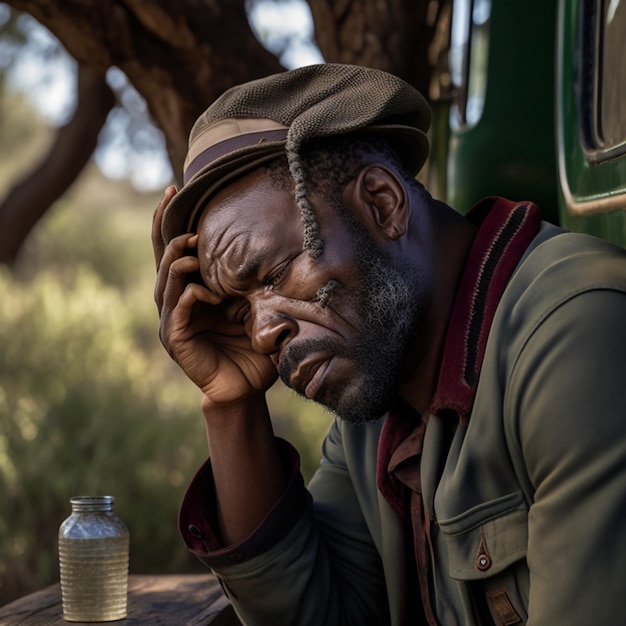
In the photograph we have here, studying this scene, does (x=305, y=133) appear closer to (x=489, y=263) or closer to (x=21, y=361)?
(x=489, y=263)

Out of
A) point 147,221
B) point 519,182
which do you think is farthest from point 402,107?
point 147,221

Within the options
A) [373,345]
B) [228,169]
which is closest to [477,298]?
[373,345]

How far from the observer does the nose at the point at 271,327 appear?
2.18 m

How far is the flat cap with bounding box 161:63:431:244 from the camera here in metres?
2.20

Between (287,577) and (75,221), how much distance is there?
1992cm

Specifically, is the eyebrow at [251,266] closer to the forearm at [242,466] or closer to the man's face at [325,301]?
the man's face at [325,301]

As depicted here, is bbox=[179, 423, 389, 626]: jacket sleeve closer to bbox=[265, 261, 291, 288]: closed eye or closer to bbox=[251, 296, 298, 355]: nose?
bbox=[251, 296, 298, 355]: nose

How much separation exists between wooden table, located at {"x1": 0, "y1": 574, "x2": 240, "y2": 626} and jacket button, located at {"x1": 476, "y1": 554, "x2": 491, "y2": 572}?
2.98ft

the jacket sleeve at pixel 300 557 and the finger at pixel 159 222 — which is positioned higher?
the finger at pixel 159 222

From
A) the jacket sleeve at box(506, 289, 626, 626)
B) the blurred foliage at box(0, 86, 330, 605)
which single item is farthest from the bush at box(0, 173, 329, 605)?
the jacket sleeve at box(506, 289, 626, 626)

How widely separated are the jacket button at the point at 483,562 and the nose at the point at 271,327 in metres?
0.56

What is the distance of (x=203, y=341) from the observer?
2596mm

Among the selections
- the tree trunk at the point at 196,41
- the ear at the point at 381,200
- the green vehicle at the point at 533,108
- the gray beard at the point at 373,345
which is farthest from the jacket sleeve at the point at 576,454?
the tree trunk at the point at 196,41

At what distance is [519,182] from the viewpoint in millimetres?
3918
